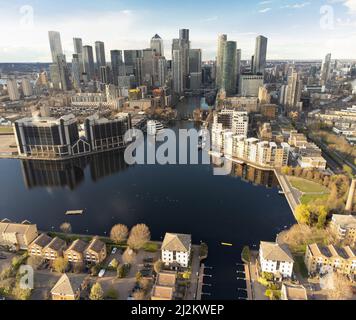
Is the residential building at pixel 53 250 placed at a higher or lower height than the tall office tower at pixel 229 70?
lower

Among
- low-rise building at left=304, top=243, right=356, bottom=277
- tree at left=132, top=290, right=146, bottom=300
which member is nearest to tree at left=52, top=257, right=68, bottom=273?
tree at left=132, top=290, right=146, bottom=300

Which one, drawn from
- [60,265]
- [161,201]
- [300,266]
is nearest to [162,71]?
[161,201]

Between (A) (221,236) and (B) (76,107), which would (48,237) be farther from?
(B) (76,107)

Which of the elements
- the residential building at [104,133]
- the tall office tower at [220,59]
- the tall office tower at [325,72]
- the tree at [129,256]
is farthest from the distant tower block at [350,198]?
the tall office tower at [325,72]

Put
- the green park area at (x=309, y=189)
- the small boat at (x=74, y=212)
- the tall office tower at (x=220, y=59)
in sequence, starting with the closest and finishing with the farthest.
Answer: the small boat at (x=74, y=212), the green park area at (x=309, y=189), the tall office tower at (x=220, y=59)

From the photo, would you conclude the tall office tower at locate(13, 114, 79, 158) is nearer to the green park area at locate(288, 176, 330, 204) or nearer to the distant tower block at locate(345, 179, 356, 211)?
the green park area at locate(288, 176, 330, 204)

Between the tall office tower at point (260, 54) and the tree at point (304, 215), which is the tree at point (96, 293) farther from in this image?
the tall office tower at point (260, 54)
